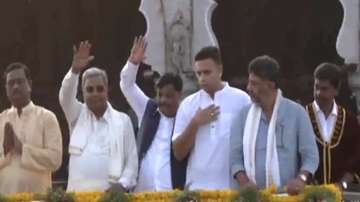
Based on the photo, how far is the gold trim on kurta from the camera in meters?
9.85

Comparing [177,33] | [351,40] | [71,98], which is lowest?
[71,98]

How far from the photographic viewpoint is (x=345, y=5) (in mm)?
14711

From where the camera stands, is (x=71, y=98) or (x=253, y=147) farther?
(x=71, y=98)

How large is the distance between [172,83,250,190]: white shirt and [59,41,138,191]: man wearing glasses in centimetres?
44

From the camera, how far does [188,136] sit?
31.0 feet

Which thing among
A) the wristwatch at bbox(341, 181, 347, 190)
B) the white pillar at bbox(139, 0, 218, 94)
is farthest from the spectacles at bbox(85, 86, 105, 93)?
the white pillar at bbox(139, 0, 218, 94)

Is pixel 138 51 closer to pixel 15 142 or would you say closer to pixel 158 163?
pixel 158 163

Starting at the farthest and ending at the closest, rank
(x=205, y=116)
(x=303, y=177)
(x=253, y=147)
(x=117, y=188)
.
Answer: (x=205, y=116) → (x=117, y=188) → (x=253, y=147) → (x=303, y=177)

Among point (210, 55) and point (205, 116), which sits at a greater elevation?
point (210, 55)

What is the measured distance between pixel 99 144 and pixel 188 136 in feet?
2.56

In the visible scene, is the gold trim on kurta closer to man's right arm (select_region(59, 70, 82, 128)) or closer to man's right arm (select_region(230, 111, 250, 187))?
man's right arm (select_region(230, 111, 250, 187))

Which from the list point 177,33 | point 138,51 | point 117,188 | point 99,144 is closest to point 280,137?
point 117,188

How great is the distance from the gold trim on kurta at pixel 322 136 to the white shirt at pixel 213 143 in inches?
26.4

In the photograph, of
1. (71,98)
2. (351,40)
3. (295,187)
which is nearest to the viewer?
(295,187)
